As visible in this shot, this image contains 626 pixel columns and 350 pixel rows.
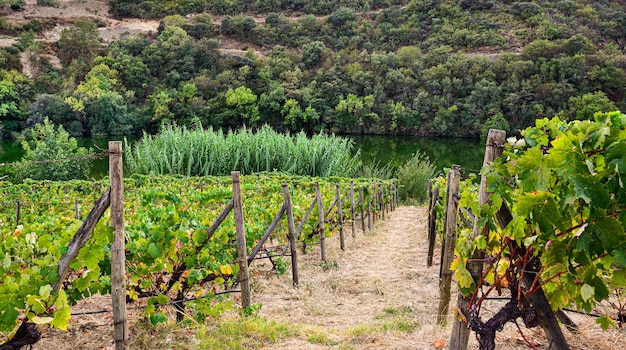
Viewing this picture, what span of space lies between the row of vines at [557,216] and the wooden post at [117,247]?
2.16 m

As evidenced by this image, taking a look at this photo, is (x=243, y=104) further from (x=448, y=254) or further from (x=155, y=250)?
(x=155, y=250)

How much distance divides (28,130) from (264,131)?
31.8m

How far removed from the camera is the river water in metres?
33.5

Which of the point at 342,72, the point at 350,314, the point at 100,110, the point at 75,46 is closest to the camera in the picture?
the point at 350,314

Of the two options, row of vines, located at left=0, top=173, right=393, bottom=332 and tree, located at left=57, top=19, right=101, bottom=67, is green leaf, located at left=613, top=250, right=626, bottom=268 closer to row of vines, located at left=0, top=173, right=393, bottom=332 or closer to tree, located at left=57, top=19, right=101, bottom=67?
row of vines, located at left=0, top=173, right=393, bottom=332

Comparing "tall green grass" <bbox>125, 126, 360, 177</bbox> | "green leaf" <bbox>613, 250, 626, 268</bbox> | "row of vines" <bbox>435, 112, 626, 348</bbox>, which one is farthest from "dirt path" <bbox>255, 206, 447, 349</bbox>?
"tall green grass" <bbox>125, 126, 360, 177</bbox>

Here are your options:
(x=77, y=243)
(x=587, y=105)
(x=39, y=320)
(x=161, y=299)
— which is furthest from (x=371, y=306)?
(x=587, y=105)

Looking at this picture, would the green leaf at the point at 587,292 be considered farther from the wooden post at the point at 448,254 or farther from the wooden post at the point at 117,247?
the wooden post at the point at 117,247

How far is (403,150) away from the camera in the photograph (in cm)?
4031

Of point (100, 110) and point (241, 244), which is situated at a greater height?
point (100, 110)

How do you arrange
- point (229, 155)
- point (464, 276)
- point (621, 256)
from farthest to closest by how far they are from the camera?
point (229, 155) → point (464, 276) → point (621, 256)

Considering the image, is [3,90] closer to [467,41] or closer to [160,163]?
[160,163]

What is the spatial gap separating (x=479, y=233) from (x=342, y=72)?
2225 inches

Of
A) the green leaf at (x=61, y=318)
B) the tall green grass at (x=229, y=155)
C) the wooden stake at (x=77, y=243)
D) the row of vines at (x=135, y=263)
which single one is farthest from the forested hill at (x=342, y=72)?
the green leaf at (x=61, y=318)
